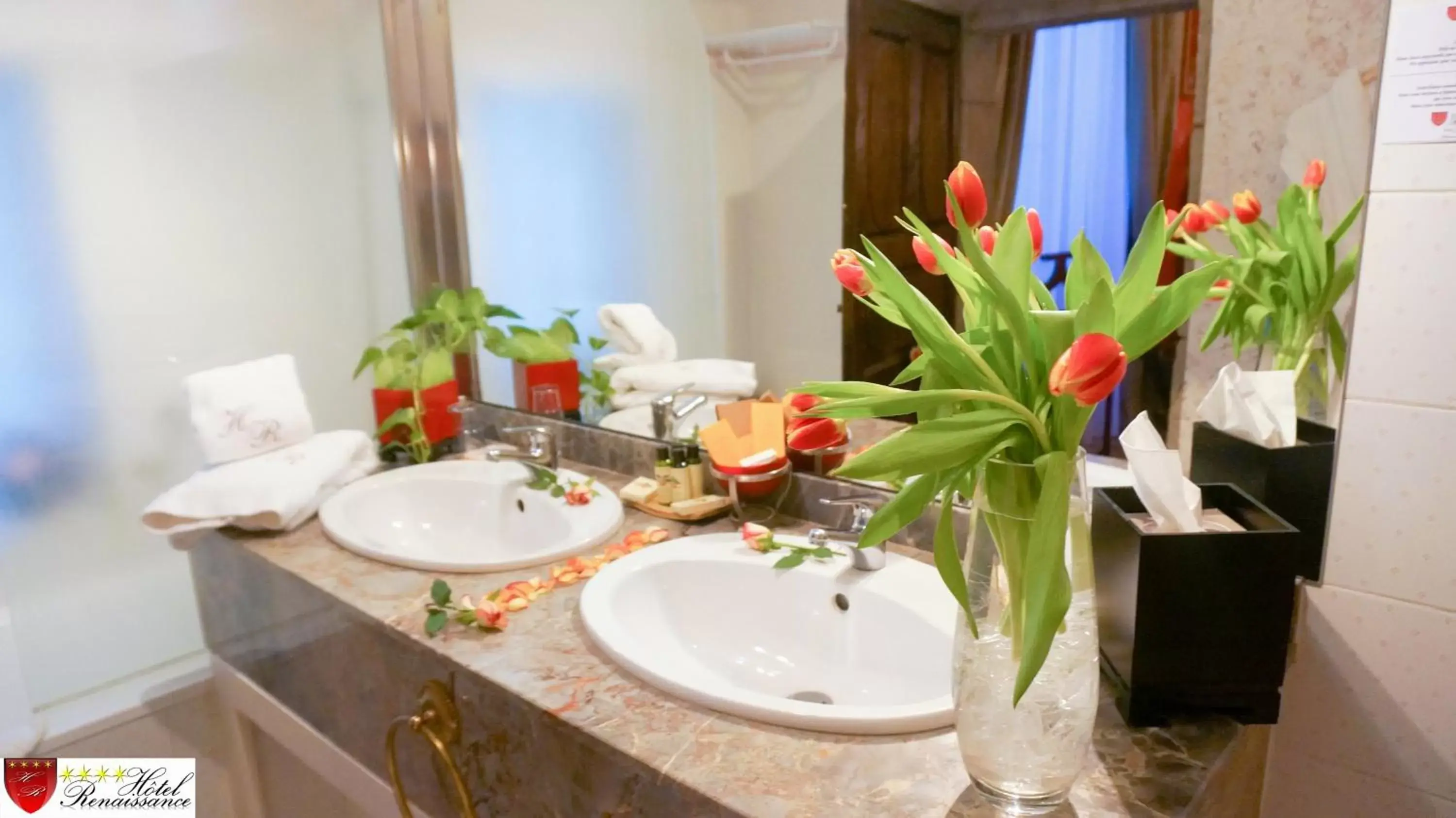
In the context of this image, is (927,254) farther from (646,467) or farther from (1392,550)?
(646,467)

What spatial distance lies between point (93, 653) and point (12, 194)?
87cm

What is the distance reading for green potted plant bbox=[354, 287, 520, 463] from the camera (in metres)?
1.79

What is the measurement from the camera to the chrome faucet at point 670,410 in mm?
1594

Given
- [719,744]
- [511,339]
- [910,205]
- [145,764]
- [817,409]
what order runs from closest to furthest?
[817,409], [719,744], [910,205], [145,764], [511,339]

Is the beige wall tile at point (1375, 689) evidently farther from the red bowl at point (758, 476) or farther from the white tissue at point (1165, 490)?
the red bowl at point (758, 476)

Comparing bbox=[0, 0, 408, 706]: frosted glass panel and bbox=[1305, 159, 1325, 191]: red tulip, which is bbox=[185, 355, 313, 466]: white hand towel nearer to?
bbox=[0, 0, 408, 706]: frosted glass panel

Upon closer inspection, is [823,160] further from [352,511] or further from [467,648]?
[352,511]

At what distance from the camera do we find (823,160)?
137cm

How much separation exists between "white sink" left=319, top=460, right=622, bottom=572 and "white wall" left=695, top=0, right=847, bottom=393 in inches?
14.8

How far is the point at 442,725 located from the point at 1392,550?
41.0 inches

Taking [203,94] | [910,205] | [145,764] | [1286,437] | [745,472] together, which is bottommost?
[145,764]

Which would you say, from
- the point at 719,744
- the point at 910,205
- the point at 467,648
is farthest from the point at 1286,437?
the point at 467,648

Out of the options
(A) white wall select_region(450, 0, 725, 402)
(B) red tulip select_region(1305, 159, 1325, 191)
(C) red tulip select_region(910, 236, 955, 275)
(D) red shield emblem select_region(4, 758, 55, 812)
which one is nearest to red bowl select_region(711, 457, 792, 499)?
(A) white wall select_region(450, 0, 725, 402)

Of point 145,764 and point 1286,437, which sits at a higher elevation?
point 1286,437
